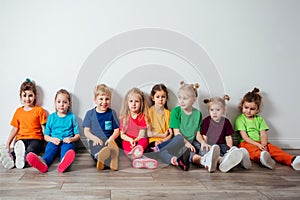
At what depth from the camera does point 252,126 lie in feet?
8.41

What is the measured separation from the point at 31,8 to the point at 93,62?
70 cm

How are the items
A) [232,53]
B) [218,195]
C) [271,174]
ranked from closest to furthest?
[218,195], [271,174], [232,53]

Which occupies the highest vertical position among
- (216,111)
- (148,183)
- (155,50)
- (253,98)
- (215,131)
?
(155,50)

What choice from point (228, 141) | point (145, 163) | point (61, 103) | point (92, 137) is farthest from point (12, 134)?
point (228, 141)

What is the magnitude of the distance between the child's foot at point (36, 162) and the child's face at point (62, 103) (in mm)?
635

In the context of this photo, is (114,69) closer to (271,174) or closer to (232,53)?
(232,53)

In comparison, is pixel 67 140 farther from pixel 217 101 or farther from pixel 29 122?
pixel 217 101

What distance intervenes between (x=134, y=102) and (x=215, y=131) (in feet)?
2.32

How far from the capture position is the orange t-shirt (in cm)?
243

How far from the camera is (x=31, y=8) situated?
251 cm

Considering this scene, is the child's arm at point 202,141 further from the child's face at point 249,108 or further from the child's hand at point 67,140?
the child's hand at point 67,140

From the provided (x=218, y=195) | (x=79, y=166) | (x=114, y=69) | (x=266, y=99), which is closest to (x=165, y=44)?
(x=114, y=69)

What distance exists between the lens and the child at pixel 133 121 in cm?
232

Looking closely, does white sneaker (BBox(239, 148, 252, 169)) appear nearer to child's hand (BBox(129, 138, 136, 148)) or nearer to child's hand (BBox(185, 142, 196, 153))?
child's hand (BBox(185, 142, 196, 153))
